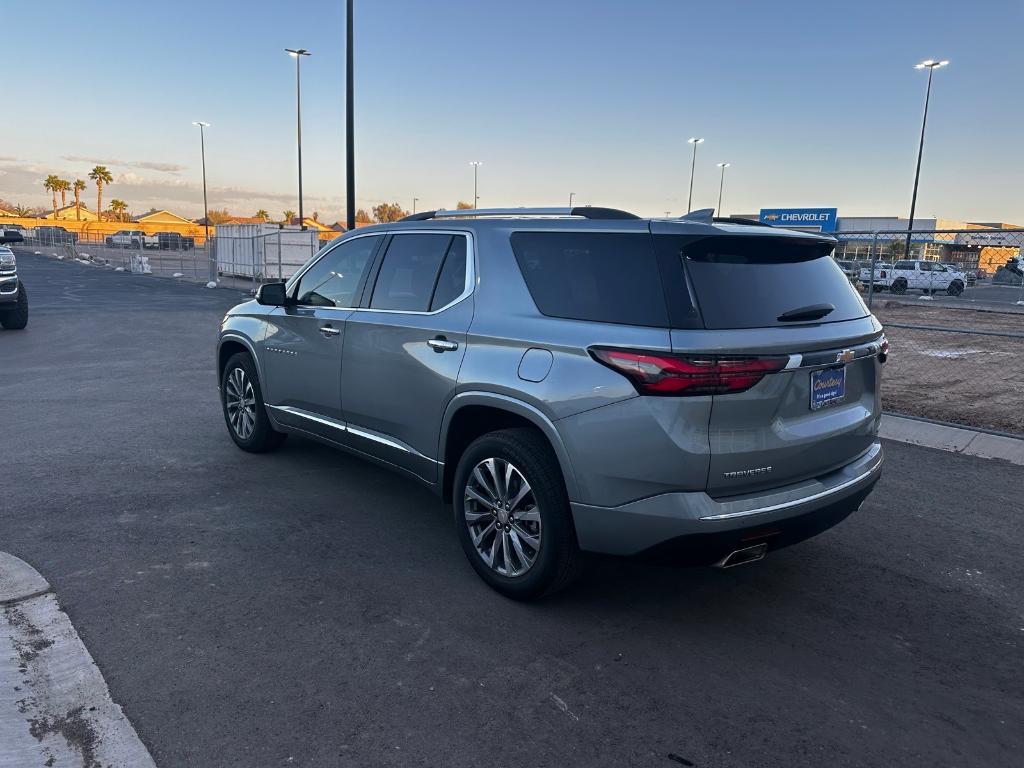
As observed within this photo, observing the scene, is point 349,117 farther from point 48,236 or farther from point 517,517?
point 48,236

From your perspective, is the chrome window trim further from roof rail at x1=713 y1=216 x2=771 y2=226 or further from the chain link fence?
the chain link fence

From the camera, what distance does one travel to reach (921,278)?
509 inches

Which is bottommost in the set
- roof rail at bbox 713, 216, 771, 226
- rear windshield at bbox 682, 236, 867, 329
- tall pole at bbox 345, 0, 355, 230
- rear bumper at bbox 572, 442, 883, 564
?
rear bumper at bbox 572, 442, 883, 564

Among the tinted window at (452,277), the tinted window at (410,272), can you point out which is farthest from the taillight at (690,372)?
the tinted window at (410,272)

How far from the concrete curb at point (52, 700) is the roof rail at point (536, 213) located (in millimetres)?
2741

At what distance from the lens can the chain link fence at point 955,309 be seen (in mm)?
8180

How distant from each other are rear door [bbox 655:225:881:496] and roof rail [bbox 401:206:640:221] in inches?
17.2

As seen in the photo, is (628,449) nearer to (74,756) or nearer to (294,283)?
(74,756)

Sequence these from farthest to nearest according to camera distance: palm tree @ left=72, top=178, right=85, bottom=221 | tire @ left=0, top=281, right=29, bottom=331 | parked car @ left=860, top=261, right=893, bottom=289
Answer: palm tree @ left=72, top=178, right=85, bottom=221 → tire @ left=0, top=281, right=29, bottom=331 → parked car @ left=860, top=261, right=893, bottom=289

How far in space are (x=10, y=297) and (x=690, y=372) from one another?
13.4 metres

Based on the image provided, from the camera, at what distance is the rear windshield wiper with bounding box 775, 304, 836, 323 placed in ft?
10.6

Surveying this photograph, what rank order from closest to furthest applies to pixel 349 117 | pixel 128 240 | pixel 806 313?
pixel 806 313 < pixel 349 117 < pixel 128 240

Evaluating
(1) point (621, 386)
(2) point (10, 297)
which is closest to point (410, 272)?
(1) point (621, 386)

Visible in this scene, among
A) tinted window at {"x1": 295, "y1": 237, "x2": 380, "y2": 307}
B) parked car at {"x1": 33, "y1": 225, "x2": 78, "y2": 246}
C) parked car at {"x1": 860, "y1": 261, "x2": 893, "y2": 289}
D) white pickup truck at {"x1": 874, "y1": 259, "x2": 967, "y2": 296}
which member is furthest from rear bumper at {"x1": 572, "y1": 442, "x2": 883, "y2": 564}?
parked car at {"x1": 33, "y1": 225, "x2": 78, "y2": 246}
